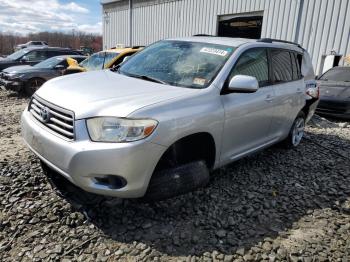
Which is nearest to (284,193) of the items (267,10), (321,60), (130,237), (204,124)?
(204,124)

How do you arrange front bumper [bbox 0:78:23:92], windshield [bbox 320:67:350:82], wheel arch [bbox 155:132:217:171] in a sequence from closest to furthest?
1. wheel arch [bbox 155:132:217:171]
2. windshield [bbox 320:67:350:82]
3. front bumper [bbox 0:78:23:92]

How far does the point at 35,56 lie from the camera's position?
1294 centimetres

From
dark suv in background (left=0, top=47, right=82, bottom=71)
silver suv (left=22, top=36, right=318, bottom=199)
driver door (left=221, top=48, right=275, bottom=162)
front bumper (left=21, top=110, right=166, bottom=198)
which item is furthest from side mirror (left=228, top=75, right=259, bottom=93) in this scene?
dark suv in background (left=0, top=47, right=82, bottom=71)

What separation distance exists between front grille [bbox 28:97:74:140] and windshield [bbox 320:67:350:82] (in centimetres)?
867

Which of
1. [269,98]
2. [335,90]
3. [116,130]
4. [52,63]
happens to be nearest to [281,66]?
[269,98]

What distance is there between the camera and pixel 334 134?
688 cm

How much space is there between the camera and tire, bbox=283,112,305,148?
5266 millimetres

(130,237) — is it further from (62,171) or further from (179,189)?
(62,171)

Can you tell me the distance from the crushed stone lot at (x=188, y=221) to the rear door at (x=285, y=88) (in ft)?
2.57

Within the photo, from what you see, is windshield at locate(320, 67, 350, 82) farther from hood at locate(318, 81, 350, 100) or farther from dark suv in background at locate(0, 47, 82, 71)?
dark suv in background at locate(0, 47, 82, 71)

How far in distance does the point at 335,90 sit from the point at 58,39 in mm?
56916

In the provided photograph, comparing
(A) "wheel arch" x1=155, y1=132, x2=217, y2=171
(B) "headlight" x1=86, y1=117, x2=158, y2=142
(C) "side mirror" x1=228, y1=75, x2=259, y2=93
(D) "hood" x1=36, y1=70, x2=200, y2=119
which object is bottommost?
(A) "wheel arch" x1=155, y1=132, x2=217, y2=171

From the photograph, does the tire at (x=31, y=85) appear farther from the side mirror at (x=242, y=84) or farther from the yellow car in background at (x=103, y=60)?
the side mirror at (x=242, y=84)

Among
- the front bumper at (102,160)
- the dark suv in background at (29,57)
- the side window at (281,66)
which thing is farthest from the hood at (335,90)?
the dark suv in background at (29,57)
